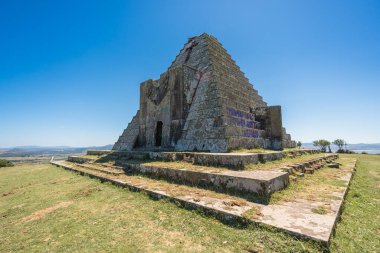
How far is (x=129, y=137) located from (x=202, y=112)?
23.6ft

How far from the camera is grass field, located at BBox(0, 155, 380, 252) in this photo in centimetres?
278

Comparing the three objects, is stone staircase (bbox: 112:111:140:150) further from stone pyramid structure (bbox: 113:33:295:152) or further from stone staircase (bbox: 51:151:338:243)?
stone staircase (bbox: 51:151:338:243)

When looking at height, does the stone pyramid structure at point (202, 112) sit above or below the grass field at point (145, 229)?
above

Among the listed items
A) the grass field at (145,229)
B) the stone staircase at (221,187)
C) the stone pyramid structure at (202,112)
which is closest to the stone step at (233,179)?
the stone staircase at (221,187)

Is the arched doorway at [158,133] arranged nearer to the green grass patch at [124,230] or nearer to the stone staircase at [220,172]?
Answer: the stone staircase at [220,172]

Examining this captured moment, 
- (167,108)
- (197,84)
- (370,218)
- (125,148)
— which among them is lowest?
(370,218)

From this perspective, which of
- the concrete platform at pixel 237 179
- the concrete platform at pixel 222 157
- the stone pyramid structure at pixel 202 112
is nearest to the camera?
the concrete platform at pixel 237 179

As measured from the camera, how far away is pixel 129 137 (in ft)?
48.3

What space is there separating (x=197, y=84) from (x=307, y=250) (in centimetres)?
1055

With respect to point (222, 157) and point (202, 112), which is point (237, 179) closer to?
point (222, 157)

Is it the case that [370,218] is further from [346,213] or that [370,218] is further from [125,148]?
[125,148]

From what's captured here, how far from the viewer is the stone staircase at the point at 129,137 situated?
1396 centimetres

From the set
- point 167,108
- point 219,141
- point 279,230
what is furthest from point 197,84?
point 279,230

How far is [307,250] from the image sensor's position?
2.49 metres
